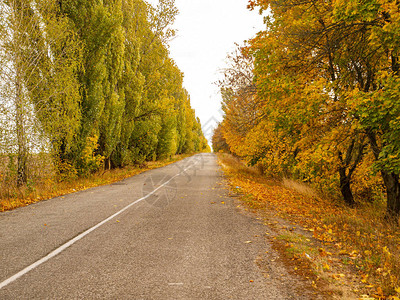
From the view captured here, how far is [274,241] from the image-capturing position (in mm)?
5316

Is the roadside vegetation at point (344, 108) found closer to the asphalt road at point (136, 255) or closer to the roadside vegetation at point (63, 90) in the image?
the asphalt road at point (136, 255)

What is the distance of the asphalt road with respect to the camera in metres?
3.35

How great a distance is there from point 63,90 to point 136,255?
9.61 m

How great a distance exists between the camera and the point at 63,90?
1132 centimetres

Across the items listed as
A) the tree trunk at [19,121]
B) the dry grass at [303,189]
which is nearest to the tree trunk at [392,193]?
the dry grass at [303,189]

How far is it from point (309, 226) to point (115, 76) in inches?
605

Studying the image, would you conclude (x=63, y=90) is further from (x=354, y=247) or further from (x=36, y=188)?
(x=354, y=247)

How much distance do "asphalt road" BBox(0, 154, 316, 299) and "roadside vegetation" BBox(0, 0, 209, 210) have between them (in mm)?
2892

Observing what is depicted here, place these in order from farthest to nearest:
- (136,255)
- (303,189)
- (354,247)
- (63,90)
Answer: (303,189)
(63,90)
(354,247)
(136,255)

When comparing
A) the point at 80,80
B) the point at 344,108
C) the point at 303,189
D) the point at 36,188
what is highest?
the point at 80,80

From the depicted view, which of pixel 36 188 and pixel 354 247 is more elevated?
pixel 36 188

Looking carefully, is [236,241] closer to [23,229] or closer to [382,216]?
[23,229]

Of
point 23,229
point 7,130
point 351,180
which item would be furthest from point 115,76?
point 351,180

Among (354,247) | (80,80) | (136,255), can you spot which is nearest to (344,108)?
(354,247)
